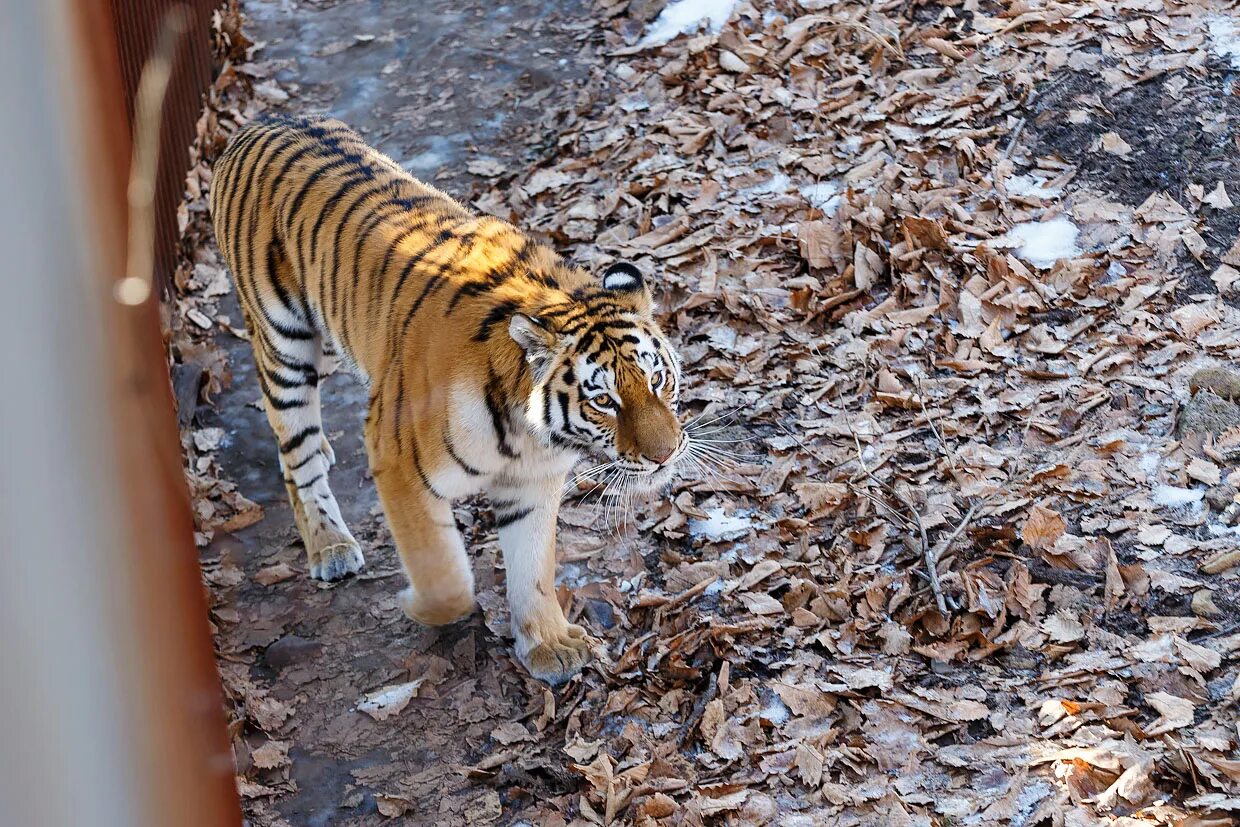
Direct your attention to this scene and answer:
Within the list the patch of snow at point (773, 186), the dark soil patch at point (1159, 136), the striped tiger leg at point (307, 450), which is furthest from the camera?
the patch of snow at point (773, 186)

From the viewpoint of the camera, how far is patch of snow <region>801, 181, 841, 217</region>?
641cm

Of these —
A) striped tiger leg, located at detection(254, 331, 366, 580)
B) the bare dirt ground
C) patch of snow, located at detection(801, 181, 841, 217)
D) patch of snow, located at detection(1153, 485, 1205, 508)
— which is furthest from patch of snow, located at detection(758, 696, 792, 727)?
patch of snow, located at detection(801, 181, 841, 217)

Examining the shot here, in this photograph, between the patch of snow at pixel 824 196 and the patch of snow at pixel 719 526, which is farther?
the patch of snow at pixel 824 196

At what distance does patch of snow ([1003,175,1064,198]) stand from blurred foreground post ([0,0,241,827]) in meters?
5.92

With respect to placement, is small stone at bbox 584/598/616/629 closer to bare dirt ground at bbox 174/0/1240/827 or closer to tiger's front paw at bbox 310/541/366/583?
bare dirt ground at bbox 174/0/1240/827

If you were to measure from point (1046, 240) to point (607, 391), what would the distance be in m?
2.89

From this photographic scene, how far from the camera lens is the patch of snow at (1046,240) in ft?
18.4

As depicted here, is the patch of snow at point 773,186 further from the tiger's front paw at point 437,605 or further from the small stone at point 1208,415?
the tiger's front paw at point 437,605

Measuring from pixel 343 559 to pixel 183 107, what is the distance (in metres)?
3.91

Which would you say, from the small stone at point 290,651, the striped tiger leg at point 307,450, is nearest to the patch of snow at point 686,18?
the striped tiger leg at point 307,450

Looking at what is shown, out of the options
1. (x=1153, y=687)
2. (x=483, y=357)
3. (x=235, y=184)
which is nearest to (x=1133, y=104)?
(x=1153, y=687)

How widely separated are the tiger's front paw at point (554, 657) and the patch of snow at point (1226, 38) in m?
4.45

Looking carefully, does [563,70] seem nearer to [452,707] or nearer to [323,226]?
[323,226]

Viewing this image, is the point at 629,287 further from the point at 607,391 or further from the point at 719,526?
the point at 719,526
